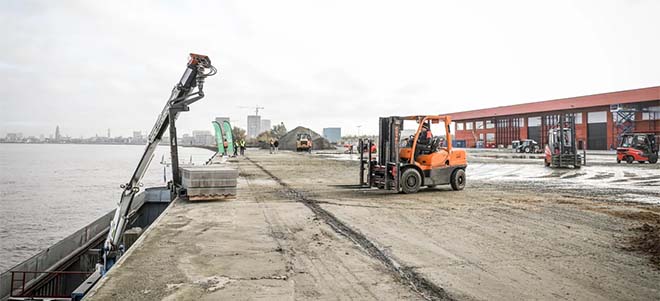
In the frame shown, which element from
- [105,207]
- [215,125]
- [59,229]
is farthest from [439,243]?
[215,125]

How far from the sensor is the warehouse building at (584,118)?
4672cm

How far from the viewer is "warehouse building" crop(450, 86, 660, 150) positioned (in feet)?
153

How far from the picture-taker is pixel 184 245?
251 inches

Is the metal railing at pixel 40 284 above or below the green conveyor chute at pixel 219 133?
below

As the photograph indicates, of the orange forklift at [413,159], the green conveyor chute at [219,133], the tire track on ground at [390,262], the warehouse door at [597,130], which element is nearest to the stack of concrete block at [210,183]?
the tire track on ground at [390,262]

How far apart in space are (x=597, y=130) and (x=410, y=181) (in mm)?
51030

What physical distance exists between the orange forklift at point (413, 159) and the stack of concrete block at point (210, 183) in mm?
4689

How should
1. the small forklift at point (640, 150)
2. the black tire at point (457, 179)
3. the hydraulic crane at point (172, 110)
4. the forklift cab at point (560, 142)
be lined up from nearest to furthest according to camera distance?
the hydraulic crane at point (172, 110) < the black tire at point (457, 179) < the forklift cab at point (560, 142) < the small forklift at point (640, 150)

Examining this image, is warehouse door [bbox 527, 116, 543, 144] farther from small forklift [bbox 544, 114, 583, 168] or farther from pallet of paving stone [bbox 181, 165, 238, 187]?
pallet of paving stone [bbox 181, 165, 238, 187]

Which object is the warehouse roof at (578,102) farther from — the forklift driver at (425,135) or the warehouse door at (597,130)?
the forklift driver at (425,135)

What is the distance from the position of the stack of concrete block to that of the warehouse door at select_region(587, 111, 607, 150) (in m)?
54.3

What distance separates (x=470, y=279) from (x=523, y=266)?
102cm

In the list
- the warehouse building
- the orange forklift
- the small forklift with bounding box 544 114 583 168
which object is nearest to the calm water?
the orange forklift

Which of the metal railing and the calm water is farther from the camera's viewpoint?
the calm water
